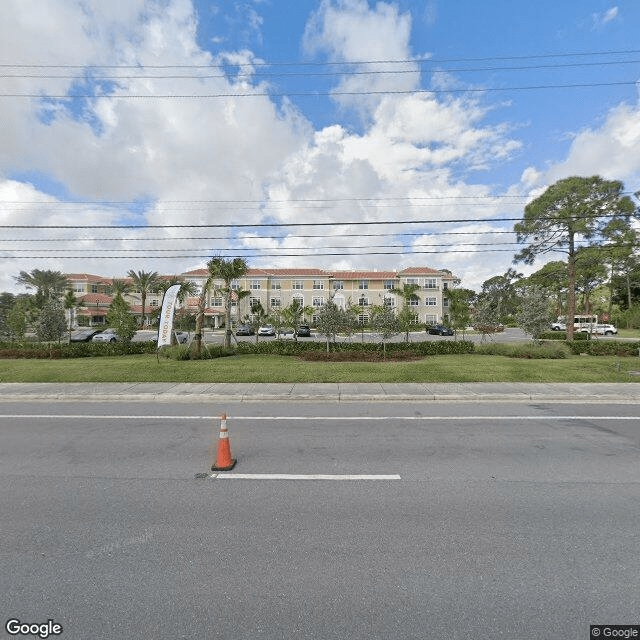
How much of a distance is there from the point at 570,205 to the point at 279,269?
A: 4320 cm

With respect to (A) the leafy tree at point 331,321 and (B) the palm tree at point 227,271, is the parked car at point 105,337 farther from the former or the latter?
(A) the leafy tree at point 331,321

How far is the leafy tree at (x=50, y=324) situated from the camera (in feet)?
60.8

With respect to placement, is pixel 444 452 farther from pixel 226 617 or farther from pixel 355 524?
pixel 226 617

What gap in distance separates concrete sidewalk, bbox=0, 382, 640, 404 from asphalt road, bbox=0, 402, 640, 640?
9.75ft

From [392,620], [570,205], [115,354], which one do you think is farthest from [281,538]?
[570,205]

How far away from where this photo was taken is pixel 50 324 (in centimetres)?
1864

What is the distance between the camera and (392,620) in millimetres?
2348

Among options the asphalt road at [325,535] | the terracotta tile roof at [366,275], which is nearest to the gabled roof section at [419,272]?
the terracotta tile roof at [366,275]

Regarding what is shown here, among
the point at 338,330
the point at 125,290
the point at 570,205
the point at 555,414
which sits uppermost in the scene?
the point at 570,205

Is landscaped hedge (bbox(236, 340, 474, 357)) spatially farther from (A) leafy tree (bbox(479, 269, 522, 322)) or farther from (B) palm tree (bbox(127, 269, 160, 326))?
(A) leafy tree (bbox(479, 269, 522, 322))

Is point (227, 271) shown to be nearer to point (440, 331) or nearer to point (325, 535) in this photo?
point (325, 535)

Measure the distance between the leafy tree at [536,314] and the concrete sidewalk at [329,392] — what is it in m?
8.24

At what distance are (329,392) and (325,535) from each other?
6.47 m

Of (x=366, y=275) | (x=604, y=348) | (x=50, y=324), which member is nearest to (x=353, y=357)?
(x=604, y=348)
